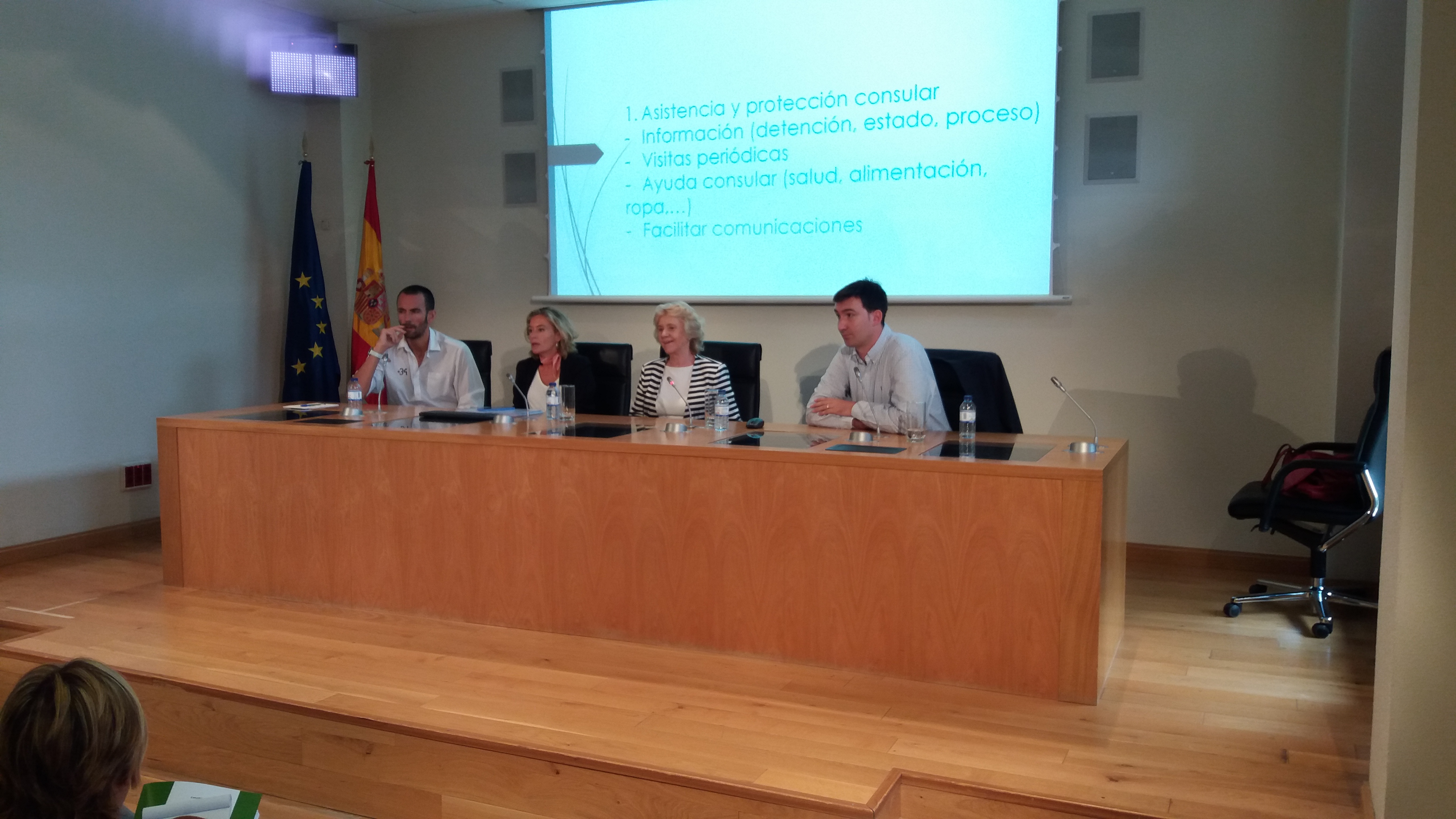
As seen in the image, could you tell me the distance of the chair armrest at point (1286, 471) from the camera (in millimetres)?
3834

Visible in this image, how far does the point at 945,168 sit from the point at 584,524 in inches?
101

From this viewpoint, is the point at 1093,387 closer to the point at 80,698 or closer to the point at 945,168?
the point at 945,168

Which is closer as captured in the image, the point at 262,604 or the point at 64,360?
the point at 262,604

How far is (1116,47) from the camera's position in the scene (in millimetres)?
4762

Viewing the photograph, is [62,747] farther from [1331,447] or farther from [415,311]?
[1331,447]

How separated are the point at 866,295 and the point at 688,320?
0.82 metres

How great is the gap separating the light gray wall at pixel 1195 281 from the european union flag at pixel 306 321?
2550 millimetres

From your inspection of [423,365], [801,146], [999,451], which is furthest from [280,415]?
[999,451]

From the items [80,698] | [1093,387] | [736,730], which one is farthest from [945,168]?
[80,698]

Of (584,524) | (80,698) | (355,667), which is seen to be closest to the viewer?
(80,698)

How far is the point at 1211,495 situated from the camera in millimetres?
4805

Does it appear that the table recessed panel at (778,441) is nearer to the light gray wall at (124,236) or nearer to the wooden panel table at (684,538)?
the wooden panel table at (684,538)

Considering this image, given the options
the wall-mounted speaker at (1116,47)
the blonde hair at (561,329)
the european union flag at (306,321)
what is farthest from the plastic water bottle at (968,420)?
the european union flag at (306,321)

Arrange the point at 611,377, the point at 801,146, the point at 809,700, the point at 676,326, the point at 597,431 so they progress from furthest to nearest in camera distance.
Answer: the point at 801,146, the point at 611,377, the point at 676,326, the point at 597,431, the point at 809,700
